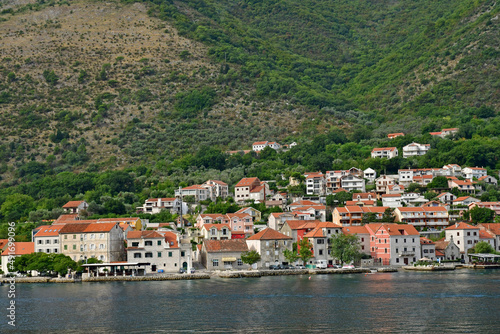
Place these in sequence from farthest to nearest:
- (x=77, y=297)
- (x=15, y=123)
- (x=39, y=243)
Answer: (x=15, y=123) < (x=39, y=243) < (x=77, y=297)

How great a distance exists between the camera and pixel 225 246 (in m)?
94.0

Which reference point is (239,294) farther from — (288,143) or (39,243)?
(288,143)

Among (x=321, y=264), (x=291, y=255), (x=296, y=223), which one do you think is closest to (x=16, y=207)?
(x=296, y=223)

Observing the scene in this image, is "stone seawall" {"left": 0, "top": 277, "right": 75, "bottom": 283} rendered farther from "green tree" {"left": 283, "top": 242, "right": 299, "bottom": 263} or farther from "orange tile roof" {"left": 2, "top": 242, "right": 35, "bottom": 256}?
"green tree" {"left": 283, "top": 242, "right": 299, "bottom": 263}

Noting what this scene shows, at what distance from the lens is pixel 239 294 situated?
70000 millimetres

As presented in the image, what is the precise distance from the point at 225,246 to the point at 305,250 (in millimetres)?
9856

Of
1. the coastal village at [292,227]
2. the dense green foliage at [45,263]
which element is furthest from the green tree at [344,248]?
the dense green foliage at [45,263]

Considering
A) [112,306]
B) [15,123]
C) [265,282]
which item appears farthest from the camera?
[15,123]

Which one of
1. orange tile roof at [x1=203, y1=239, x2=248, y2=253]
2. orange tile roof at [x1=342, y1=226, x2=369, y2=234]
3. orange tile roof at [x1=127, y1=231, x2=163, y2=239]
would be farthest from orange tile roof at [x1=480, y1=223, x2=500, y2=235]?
orange tile roof at [x1=127, y1=231, x2=163, y2=239]

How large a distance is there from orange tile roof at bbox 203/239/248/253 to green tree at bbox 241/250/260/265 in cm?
144

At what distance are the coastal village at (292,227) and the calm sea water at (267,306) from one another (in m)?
8.42

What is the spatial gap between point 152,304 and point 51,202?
70.4m

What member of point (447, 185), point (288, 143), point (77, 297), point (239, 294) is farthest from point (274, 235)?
point (288, 143)

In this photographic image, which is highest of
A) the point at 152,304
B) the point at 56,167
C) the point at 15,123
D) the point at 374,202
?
the point at 15,123
